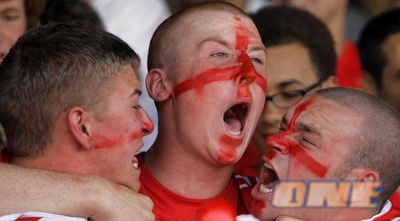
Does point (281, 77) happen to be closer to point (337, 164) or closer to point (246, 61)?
point (246, 61)

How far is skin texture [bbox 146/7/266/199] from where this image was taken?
3.79 metres

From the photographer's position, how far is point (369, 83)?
5.45 meters

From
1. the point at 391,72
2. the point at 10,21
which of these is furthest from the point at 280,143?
the point at 391,72

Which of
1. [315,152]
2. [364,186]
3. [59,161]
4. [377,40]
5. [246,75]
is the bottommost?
[377,40]

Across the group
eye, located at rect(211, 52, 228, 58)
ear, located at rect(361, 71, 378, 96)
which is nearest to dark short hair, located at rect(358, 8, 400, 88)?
ear, located at rect(361, 71, 378, 96)

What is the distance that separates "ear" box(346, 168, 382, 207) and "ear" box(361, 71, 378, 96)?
1.79m

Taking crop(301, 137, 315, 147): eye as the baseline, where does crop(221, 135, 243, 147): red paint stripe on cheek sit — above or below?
above

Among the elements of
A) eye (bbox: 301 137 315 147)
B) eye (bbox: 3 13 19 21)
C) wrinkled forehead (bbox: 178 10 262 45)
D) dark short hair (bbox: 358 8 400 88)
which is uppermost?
wrinkled forehead (bbox: 178 10 262 45)

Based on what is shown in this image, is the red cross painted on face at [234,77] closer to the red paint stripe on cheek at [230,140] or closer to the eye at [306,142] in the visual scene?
the red paint stripe on cheek at [230,140]

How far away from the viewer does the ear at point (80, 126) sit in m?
3.54

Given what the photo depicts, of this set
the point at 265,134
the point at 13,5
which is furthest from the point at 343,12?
the point at 13,5

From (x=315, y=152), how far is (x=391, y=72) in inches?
73.6

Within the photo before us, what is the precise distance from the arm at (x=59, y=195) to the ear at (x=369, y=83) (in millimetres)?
2182

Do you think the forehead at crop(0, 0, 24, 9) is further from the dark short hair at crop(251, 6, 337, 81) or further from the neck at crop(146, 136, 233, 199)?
the neck at crop(146, 136, 233, 199)
